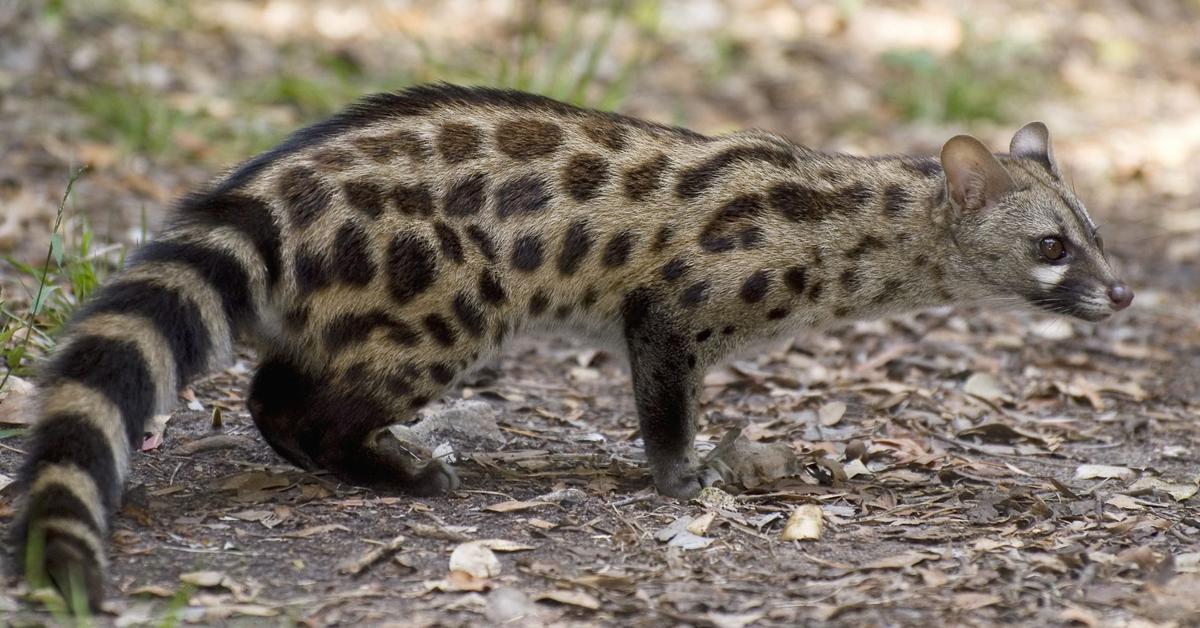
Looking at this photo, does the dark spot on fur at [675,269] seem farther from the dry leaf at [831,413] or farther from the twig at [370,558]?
the dry leaf at [831,413]

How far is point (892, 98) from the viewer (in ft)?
46.7

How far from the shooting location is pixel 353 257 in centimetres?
576

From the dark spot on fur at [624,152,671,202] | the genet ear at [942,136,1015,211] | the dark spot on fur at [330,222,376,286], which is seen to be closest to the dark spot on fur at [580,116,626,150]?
the dark spot on fur at [624,152,671,202]

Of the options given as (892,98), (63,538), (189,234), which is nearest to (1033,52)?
(892,98)

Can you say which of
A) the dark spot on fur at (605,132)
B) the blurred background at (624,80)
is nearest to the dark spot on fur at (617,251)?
the dark spot on fur at (605,132)

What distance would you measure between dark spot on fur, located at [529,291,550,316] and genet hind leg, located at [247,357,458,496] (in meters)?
0.50

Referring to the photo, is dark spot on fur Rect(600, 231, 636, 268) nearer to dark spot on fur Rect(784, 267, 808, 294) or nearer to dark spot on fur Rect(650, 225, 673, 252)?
dark spot on fur Rect(650, 225, 673, 252)

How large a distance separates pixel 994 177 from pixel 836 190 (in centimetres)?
77

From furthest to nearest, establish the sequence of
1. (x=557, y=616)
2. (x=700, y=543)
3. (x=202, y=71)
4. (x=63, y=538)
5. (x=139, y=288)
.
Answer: (x=202, y=71)
(x=700, y=543)
(x=139, y=288)
(x=557, y=616)
(x=63, y=538)

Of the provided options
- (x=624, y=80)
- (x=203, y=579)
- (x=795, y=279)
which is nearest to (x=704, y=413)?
(x=795, y=279)

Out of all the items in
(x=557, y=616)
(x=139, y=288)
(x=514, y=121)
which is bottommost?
(x=557, y=616)

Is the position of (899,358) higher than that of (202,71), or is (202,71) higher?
(202,71)

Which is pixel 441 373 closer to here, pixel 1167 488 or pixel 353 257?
pixel 353 257

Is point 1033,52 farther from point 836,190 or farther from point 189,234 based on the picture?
point 189,234
